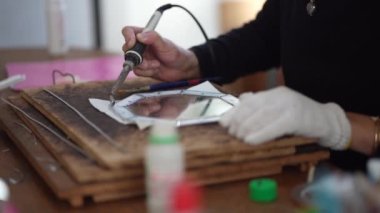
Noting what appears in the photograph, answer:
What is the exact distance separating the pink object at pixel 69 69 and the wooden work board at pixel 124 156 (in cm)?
54

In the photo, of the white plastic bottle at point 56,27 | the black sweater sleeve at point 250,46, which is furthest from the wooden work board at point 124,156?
the white plastic bottle at point 56,27

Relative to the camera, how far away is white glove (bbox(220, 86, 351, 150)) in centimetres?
71

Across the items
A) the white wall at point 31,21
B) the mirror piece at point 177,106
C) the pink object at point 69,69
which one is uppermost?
the mirror piece at point 177,106

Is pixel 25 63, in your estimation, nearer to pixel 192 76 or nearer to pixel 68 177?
pixel 192 76

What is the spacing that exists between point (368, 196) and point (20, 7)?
1960 mm

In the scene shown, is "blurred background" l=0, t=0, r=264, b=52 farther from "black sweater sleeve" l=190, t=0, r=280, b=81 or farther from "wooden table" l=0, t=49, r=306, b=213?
"wooden table" l=0, t=49, r=306, b=213

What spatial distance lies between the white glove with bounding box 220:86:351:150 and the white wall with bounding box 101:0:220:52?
1652mm

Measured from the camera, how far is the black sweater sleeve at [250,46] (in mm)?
1242

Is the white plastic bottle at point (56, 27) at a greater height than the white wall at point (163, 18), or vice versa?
the white plastic bottle at point (56, 27)

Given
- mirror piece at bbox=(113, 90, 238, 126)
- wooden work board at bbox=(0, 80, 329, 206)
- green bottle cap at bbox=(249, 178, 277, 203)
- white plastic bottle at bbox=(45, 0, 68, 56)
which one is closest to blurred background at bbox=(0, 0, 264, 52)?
white plastic bottle at bbox=(45, 0, 68, 56)

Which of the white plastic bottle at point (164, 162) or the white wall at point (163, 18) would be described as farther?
the white wall at point (163, 18)

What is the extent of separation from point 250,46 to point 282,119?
58cm

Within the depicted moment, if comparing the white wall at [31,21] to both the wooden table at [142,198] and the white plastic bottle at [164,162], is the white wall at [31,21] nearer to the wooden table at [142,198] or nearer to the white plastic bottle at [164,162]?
the wooden table at [142,198]

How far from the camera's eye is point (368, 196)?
51 centimetres
